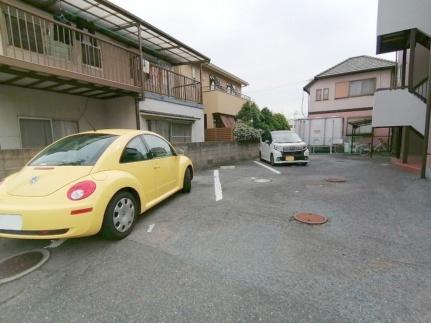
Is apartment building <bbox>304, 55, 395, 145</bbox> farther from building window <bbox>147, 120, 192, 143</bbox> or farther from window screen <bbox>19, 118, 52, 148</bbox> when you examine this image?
window screen <bbox>19, 118, 52, 148</bbox>

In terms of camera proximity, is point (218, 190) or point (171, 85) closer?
point (218, 190)

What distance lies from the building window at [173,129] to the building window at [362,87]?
14873mm

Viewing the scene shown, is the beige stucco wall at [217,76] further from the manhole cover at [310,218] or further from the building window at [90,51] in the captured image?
the manhole cover at [310,218]

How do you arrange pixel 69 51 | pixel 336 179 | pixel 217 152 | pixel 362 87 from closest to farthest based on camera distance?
pixel 69 51
pixel 336 179
pixel 217 152
pixel 362 87

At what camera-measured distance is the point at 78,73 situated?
18.5ft

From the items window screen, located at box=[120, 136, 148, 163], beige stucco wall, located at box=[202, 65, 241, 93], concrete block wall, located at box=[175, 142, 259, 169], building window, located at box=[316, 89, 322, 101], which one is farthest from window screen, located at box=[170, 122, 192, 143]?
building window, located at box=[316, 89, 322, 101]

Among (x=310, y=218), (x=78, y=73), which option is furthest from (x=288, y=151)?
(x=78, y=73)

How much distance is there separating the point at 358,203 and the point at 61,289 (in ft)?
16.1

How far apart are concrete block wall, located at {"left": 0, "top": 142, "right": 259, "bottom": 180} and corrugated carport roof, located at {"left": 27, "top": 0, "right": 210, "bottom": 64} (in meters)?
3.76

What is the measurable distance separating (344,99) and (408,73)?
11.0 meters

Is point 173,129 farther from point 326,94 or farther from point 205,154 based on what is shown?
point 326,94

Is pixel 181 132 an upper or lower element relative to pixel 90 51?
lower

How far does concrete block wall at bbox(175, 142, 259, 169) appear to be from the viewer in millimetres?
8870

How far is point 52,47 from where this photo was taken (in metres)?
6.62
